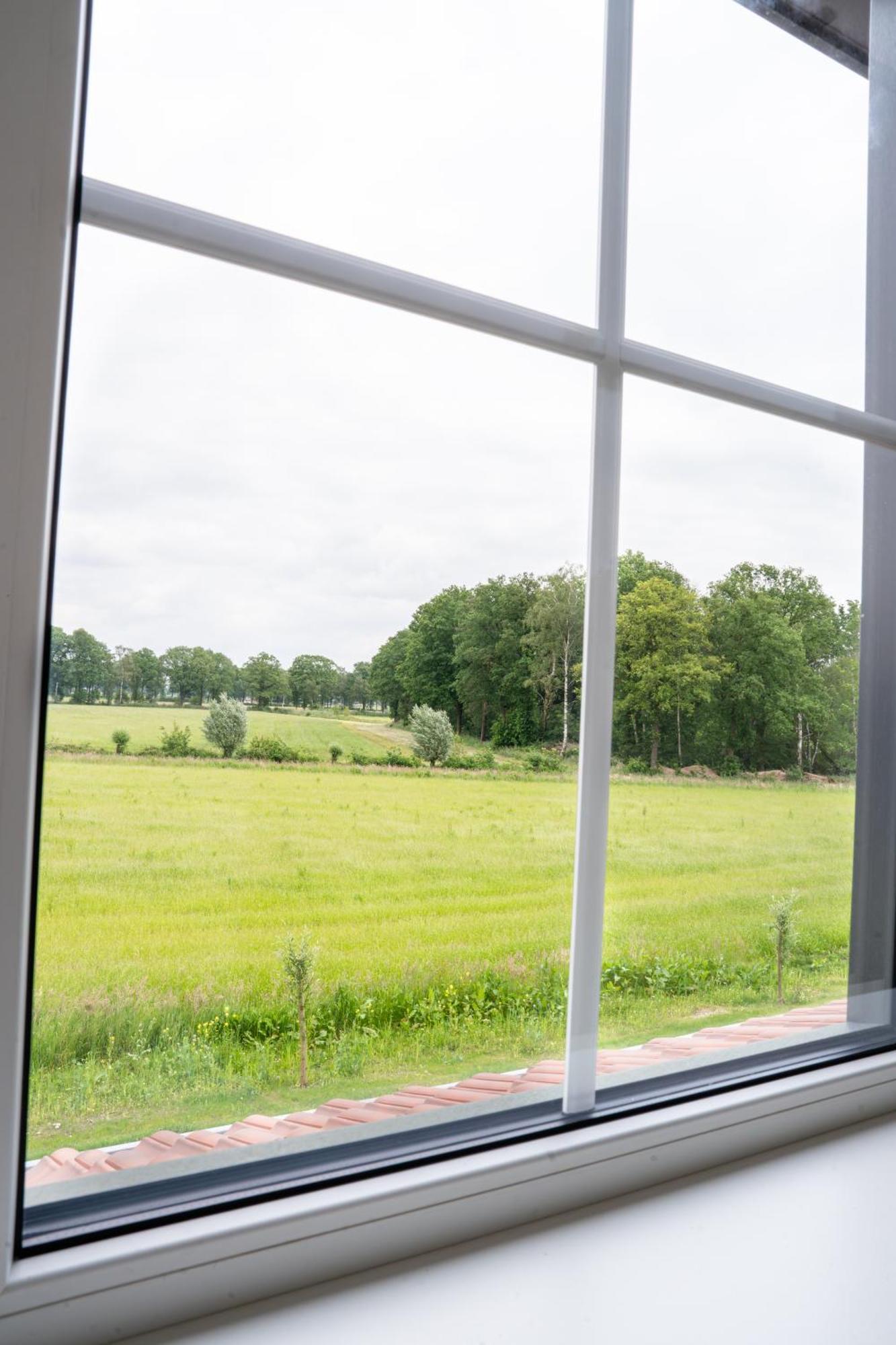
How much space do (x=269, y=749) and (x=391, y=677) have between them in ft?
0.84

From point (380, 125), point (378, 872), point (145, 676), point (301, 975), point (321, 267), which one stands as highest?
point (380, 125)

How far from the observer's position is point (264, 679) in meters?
1.31

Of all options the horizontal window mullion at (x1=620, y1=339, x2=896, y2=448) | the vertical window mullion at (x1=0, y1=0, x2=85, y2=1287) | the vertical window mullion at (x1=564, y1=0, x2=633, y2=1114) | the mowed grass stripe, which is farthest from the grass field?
the horizontal window mullion at (x1=620, y1=339, x2=896, y2=448)

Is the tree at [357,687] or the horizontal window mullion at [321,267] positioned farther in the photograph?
the tree at [357,687]

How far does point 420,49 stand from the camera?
148 centimetres

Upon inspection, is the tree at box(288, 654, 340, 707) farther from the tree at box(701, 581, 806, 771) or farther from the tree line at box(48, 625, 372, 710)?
the tree at box(701, 581, 806, 771)

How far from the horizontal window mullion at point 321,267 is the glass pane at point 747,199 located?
1.42ft

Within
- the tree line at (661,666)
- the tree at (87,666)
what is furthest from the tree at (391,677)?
the tree at (87,666)

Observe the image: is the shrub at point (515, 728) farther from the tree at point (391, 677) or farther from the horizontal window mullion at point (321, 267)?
the horizontal window mullion at point (321, 267)

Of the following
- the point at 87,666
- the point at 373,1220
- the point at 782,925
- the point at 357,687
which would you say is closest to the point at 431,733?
the point at 357,687

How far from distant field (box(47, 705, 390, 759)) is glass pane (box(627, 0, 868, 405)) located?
0.88 meters

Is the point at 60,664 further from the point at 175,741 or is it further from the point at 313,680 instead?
the point at 313,680

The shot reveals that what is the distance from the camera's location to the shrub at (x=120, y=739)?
1.09m

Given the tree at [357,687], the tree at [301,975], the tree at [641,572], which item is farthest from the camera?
the tree at [641,572]
